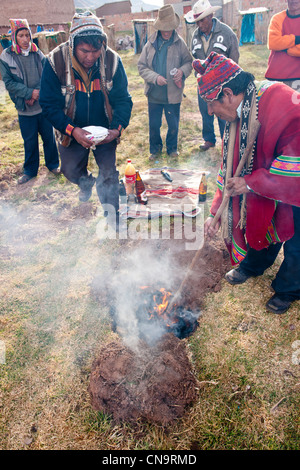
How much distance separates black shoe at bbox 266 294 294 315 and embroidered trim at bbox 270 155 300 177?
1488mm

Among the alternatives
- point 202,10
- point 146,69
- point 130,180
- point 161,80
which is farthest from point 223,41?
point 130,180

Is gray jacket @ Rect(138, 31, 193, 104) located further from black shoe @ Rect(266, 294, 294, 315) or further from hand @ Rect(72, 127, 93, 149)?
black shoe @ Rect(266, 294, 294, 315)

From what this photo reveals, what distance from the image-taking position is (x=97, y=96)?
373cm

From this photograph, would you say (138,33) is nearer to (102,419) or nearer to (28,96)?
(28,96)

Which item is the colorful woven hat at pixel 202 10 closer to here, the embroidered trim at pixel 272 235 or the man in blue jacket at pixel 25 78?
the man in blue jacket at pixel 25 78

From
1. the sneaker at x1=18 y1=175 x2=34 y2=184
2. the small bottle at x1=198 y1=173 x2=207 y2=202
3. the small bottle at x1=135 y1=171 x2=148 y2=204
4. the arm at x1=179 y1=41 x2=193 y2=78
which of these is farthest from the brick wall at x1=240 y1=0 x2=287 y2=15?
the sneaker at x1=18 y1=175 x2=34 y2=184

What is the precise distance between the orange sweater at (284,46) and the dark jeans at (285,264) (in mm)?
3352

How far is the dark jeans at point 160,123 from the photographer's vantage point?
20.1 feet

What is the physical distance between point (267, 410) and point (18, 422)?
83.0 inches

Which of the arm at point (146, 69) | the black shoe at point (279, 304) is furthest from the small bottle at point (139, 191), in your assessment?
the black shoe at point (279, 304)

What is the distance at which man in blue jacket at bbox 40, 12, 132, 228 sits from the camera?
10.7 feet

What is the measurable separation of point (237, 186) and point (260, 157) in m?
0.30

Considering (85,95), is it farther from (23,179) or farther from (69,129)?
(23,179)
